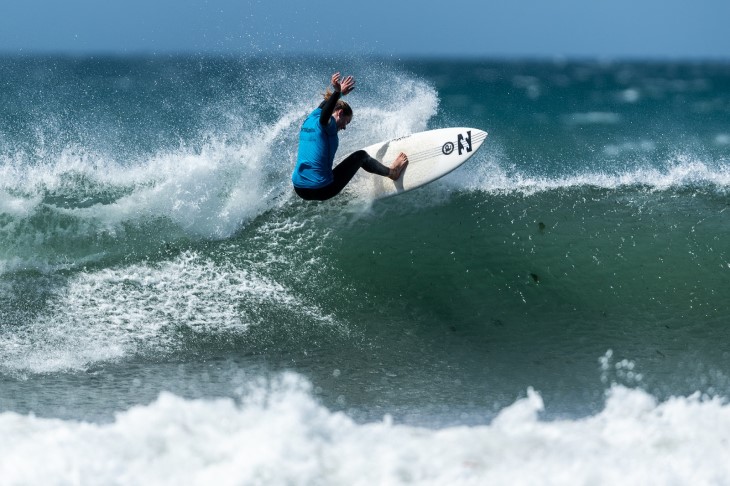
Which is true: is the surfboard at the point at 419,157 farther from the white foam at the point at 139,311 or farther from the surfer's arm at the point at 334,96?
the white foam at the point at 139,311

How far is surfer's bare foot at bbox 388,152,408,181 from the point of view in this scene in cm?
746

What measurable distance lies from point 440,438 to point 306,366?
1322mm

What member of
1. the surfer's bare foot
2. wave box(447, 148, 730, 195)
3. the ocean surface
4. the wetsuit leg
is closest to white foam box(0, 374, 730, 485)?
the ocean surface

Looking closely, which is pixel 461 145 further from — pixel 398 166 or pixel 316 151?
pixel 316 151

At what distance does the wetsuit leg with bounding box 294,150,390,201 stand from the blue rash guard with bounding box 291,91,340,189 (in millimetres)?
66

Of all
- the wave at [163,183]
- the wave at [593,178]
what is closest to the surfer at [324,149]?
the wave at [163,183]

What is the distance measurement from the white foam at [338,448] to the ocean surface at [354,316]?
16 mm

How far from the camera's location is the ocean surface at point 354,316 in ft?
15.5

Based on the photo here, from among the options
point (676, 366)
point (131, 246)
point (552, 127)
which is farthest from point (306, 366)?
point (552, 127)

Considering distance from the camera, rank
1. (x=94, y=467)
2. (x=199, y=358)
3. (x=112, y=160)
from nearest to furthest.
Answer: (x=94, y=467), (x=199, y=358), (x=112, y=160)

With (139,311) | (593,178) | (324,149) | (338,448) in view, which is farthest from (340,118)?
(593,178)

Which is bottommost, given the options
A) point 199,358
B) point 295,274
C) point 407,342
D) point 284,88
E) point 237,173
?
point 199,358

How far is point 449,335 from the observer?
20.7ft

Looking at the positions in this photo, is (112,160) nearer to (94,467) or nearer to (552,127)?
(94,467)
